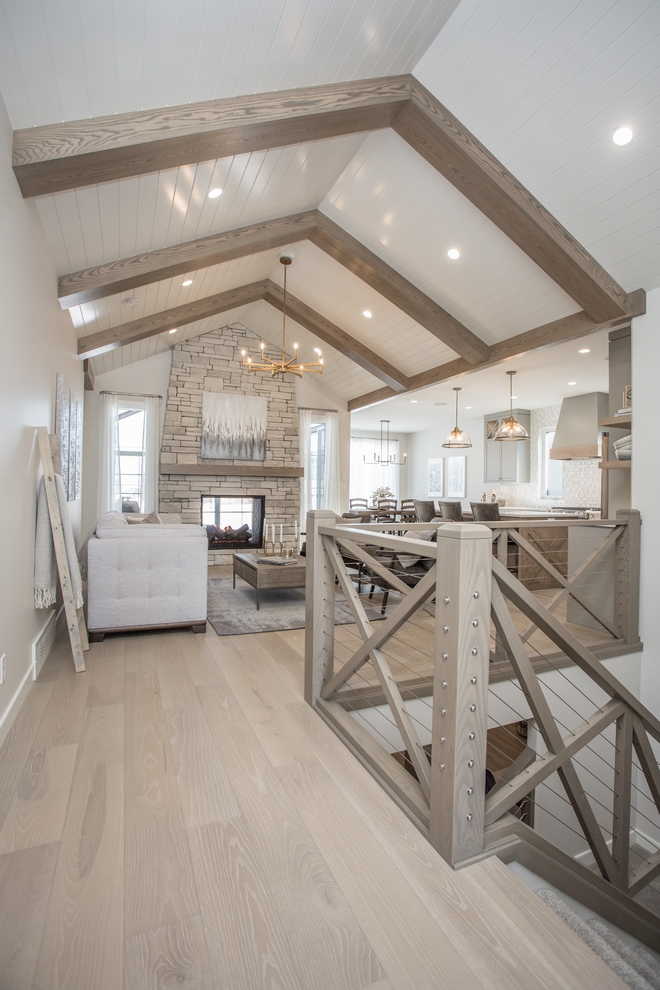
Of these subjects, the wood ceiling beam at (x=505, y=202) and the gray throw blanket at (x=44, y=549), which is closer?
the gray throw blanket at (x=44, y=549)

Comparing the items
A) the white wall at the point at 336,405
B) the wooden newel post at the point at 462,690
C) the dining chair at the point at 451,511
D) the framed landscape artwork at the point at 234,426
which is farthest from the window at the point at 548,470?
the wooden newel post at the point at 462,690

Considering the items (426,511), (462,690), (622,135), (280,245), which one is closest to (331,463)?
(426,511)

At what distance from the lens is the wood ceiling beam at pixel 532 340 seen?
13.5 ft

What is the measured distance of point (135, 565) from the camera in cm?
364

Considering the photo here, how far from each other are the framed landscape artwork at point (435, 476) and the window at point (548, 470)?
8.85 ft

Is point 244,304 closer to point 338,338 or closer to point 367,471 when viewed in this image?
point 338,338

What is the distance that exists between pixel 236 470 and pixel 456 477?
516cm

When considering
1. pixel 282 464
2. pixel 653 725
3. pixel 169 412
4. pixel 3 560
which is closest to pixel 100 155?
pixel 3 560

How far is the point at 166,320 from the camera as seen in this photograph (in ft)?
20.0

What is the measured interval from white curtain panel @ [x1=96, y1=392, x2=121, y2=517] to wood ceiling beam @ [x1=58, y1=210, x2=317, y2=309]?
332 centimetres

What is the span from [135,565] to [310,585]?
1.65 meters

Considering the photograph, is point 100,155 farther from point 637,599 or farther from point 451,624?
point 637,599

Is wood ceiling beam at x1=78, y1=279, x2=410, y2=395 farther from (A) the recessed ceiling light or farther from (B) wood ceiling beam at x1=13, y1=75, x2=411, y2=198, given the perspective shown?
Result: (A) the recessed ceiling light

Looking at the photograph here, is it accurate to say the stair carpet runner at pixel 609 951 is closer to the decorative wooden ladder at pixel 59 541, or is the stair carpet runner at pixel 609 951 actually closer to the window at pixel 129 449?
the decorative wooden ladder at pixel 59 541
